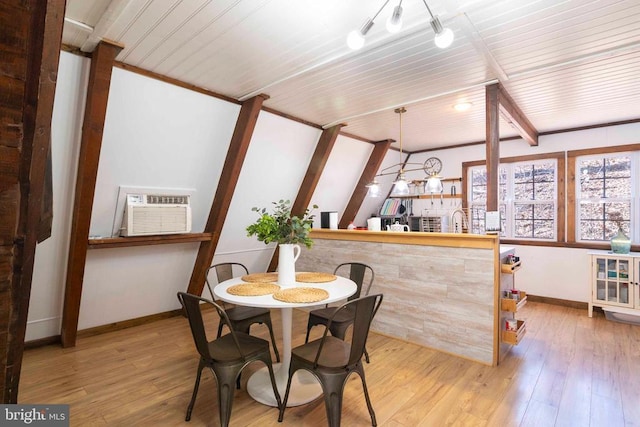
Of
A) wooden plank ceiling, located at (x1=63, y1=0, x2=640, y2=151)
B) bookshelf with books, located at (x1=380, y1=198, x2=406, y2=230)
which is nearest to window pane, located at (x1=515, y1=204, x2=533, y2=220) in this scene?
wooden plank ceiling, located at (x1=63, y1=0, x2=640, y2=151)

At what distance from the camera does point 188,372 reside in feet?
8.42

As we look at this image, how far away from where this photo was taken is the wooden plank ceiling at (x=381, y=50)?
195cm

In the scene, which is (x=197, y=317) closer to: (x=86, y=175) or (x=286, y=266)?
(x=286, y=266)

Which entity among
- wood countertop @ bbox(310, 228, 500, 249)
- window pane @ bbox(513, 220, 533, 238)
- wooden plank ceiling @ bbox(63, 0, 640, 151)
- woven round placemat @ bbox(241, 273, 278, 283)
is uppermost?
wooden plank ceiling @ bbox(63, 0, 640, 151)

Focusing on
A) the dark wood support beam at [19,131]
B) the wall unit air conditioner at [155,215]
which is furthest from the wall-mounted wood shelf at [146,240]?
the dark wood support beam at [19,131]

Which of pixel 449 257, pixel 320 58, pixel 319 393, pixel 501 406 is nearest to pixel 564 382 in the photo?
pixel 501 406

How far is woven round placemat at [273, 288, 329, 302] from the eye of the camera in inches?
77.7

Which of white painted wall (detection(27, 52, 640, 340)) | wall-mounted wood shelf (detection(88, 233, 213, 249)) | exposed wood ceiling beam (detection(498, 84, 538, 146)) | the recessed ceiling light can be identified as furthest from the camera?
the recessed ceiling light

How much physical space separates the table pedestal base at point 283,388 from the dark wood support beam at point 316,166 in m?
2.48

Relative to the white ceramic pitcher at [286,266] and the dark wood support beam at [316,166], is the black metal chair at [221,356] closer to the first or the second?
the white ceramic pitcher at [286,266]

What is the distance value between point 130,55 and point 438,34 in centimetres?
229

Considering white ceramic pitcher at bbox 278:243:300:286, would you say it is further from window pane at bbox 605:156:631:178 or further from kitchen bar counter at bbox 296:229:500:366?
window pane at bbox 605:156:631:178

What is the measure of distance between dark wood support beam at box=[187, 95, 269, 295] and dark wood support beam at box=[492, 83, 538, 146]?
93.5 inches

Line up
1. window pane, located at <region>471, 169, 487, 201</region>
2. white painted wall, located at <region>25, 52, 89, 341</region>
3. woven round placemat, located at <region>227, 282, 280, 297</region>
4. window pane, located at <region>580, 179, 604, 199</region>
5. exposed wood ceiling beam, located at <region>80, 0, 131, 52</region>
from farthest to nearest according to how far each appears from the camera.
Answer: window pane, located at <region>471, 169, 487, 201</region>, window pane, located at <region>580, 179, 604, 199</region>, white painted wall, located at <region>25, 52, 89, 341</region>, woven round placemat, located at <region>227, 282, 280, 297</region>, exposed wood ceiling beam, located at <region>80, 0, 131, 52</region>
